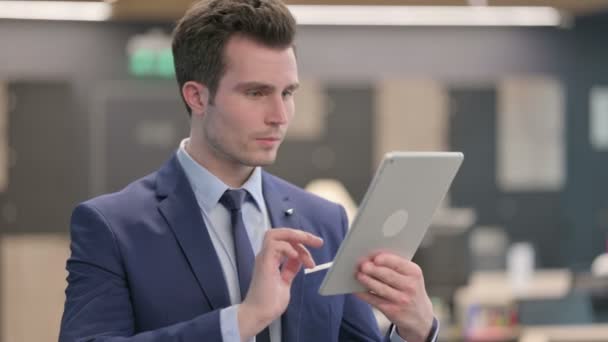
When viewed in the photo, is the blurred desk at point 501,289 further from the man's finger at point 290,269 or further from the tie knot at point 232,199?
the man's finger at point 290,269

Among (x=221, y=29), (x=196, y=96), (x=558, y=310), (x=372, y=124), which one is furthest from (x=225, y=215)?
(x=372, y=124)

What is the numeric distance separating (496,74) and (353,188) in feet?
5.21

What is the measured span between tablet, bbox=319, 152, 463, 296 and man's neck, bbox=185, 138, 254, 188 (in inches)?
12.2

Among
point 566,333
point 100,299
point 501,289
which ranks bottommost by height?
point 501,289

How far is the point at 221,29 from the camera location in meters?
1.94

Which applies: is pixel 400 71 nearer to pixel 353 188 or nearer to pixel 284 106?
pixel 353 188

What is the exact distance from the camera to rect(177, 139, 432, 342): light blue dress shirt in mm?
1939

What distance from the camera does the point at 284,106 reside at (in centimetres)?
189

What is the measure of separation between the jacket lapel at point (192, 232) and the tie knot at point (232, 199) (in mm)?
53

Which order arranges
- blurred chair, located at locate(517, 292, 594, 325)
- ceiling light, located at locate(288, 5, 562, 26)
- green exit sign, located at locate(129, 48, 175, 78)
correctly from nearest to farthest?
1. blurred chair, located at locate(517, 292, 594, 325)
2. green exit sign, located at locate(129, 48, 175, 78)
3. ceiling light, located at locate(288, 5, 562, 26)

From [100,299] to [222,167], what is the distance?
0.33 metres

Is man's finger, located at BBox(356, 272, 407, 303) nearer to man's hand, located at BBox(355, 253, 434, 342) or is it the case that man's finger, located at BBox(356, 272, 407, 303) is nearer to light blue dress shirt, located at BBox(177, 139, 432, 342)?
man's hand, located at BBox(355, 253, 434, 342)

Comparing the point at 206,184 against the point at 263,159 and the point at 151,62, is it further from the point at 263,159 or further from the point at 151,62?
the point at 151,62

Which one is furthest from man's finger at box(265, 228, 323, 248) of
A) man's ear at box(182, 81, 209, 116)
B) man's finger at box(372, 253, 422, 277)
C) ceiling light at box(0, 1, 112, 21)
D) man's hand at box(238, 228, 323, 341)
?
ceiling light at box(0, 1, 112, 21)
